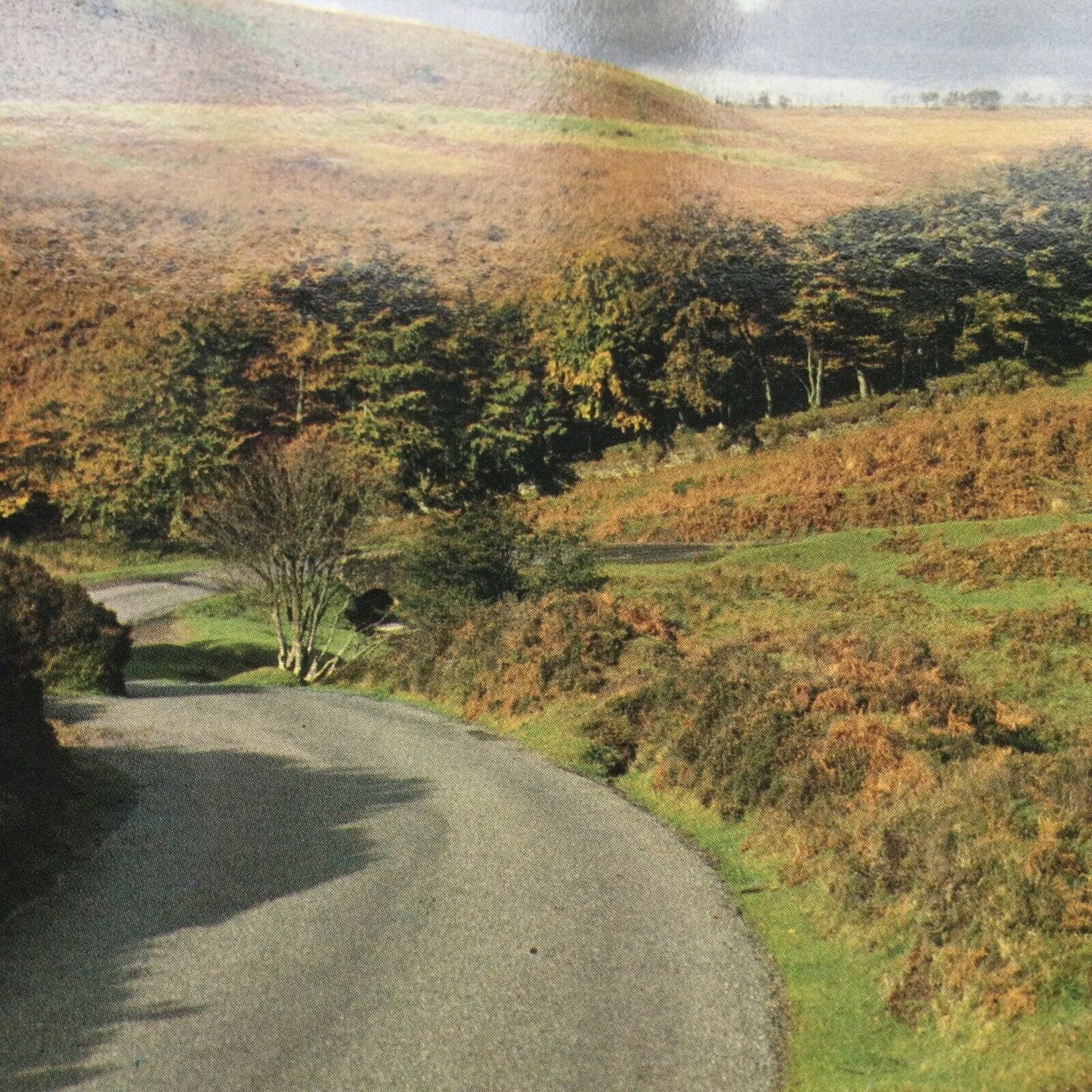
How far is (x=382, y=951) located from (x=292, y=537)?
25.9 m

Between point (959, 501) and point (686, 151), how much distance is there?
25398 mm

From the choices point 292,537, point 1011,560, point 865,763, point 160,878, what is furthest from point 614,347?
point 160,878

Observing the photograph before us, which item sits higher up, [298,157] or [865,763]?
[298,157]

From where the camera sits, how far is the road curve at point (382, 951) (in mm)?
8461

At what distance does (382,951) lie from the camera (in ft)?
34.9

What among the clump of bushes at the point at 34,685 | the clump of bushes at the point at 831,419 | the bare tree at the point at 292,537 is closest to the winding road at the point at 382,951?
the clump of bushes at the point at 34,685

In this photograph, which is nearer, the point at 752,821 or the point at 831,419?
the point at 752,821

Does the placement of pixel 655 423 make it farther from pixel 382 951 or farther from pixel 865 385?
pixel 382 951

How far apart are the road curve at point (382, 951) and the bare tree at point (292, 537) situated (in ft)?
58.1

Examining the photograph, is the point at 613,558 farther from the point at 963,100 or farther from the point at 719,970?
the point at 719,970

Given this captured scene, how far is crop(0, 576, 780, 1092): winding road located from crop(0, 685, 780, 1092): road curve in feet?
0.09

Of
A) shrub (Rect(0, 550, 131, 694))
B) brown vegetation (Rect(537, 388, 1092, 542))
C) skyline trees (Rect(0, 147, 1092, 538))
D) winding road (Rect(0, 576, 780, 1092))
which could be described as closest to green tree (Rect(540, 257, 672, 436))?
skyline trees (Rect(0, 147, 1092, 538))

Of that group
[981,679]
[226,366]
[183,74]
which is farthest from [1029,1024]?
[183,74]

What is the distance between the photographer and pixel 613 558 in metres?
39.4
